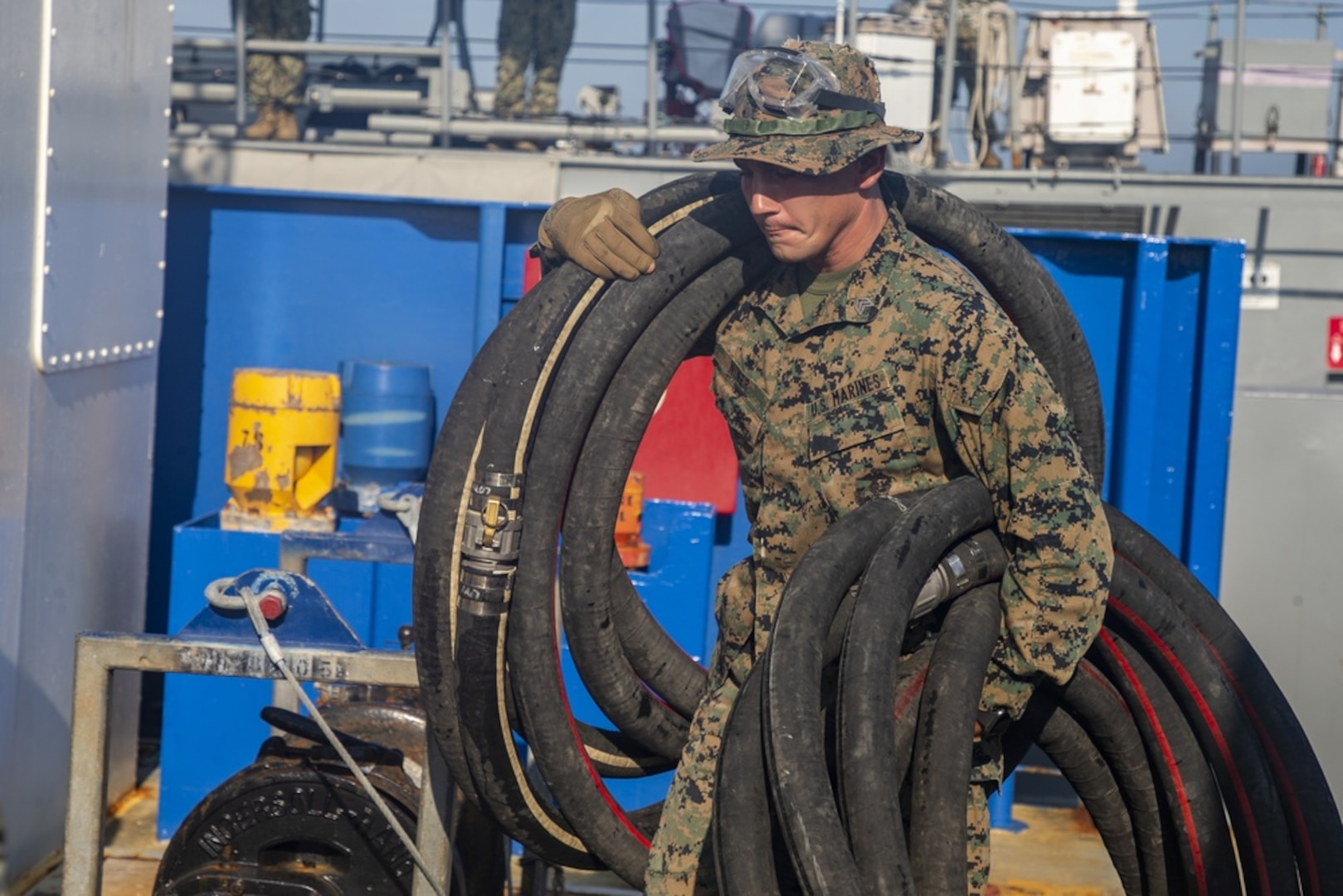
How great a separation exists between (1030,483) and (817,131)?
81 centimetres

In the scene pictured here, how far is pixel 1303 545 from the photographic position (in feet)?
18.5

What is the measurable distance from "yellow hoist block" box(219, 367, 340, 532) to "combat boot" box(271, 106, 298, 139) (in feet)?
20.9

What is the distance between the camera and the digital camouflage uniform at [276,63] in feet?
35.8

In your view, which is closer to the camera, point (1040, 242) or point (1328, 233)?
point (1040, 242)

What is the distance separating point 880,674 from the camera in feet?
8.47

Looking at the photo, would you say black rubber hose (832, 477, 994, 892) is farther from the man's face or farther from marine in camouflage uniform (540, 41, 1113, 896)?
the man's face

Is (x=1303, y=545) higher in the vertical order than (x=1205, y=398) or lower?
lower

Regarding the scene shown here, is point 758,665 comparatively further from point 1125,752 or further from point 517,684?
point 1125,752

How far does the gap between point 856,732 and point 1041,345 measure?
1.29 m

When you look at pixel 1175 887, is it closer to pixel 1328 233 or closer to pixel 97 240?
pixel 97 240

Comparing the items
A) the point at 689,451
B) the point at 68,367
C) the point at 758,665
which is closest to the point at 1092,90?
the point at 689,451

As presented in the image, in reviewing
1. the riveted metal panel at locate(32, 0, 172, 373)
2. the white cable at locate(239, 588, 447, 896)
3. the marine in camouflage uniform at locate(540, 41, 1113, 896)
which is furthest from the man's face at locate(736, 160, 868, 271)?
the riveted metal panel at locate(32, 0, 172, 373)

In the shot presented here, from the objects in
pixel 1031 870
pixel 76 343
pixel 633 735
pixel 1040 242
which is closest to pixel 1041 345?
pixel 633 735

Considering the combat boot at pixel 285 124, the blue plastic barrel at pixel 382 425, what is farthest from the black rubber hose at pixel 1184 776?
the combat boot at pixel 285 124
